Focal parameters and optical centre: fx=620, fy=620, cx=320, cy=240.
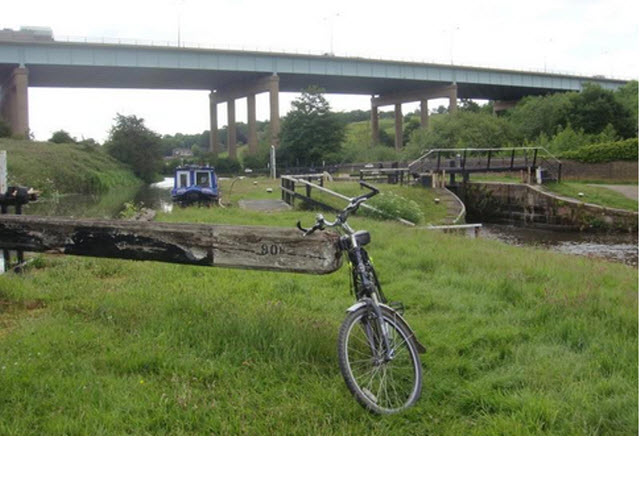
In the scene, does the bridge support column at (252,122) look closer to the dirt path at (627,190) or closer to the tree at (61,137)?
the tree at (61,137)

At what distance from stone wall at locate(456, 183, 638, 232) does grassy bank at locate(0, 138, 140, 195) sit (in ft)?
64.2

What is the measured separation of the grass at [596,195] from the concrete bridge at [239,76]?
35181 mm

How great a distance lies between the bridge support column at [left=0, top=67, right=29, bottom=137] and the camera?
156 ft

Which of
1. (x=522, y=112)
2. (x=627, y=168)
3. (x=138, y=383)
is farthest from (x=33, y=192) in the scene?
(x=522, y=112)

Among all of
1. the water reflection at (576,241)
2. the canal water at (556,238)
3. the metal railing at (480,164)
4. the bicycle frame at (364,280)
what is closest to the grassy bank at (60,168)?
the canal water at (556,238)

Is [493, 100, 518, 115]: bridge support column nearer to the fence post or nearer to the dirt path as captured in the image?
the dirt path

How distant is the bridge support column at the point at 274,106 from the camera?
196ft

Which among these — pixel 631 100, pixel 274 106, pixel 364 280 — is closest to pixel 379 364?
pixel 364 280

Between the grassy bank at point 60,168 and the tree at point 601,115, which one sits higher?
the tree at point 601,115

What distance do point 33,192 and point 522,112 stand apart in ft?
181

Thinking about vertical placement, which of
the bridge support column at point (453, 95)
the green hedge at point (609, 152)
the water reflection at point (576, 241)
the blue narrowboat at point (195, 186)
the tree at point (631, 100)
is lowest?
the water reflection at point (576, 241)

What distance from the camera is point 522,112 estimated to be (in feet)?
186

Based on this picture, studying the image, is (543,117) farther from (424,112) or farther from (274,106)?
(274,106)

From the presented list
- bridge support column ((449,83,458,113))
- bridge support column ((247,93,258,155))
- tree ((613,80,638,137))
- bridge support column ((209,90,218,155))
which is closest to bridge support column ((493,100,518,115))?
bridge support column ((449,83,458,113))
